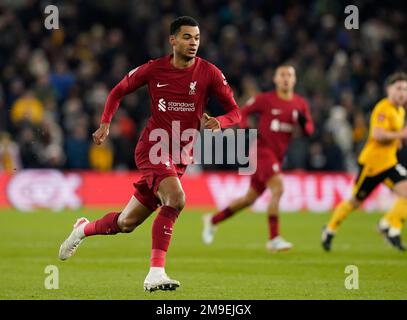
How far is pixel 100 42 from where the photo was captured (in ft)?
78.9

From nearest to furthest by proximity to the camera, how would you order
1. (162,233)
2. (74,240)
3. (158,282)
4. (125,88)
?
(158,282) < (162,233) < (125,88) < (74,240)

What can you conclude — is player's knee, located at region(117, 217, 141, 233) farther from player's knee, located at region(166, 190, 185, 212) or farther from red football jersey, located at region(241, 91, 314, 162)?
red football jersey, located at region(241, 91, 314, 162)

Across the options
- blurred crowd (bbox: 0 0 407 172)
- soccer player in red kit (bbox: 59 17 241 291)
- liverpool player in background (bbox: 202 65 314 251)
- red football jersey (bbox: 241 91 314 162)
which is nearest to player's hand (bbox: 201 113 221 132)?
soccer player in red kit (bbox: 59 17 241 291)

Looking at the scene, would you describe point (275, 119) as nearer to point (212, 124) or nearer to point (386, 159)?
point (386, 159)

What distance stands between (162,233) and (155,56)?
15307 mm

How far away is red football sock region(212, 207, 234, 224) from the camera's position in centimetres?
1453

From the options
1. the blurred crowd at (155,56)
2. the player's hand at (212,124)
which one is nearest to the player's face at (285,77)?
the player's hand at (212,124)

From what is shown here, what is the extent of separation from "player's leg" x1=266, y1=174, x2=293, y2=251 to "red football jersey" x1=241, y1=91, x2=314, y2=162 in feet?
1.50

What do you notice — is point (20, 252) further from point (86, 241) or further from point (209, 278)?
point (209, 278)

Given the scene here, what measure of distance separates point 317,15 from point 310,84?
2.51 m

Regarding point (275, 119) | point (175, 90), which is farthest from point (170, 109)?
point (275, 119)

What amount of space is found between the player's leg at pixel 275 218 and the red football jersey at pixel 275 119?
458mm

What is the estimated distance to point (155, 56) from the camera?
23984 mm

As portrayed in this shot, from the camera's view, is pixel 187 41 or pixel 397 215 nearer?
pixel 187 41
